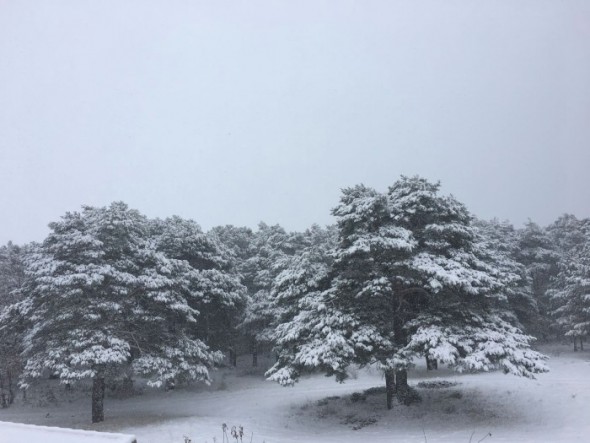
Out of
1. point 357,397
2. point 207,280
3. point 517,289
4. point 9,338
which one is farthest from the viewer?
→ point 517,289

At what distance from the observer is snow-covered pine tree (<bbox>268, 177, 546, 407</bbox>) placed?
49.6 feet

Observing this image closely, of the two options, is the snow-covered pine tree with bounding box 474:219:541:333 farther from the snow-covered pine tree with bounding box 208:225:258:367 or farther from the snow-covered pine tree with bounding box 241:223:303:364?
the snow-covered pine tree with bounding box 208:225:258:367

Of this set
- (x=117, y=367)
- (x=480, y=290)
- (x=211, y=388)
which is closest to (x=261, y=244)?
(x=211, y=388)

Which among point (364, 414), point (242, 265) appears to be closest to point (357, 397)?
point (364, 414)

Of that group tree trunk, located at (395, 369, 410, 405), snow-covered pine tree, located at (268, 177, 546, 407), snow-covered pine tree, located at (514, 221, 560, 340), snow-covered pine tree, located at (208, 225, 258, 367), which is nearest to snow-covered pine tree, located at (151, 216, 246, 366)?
snow-covered pine tree, located at (208, 225, 258, 367)

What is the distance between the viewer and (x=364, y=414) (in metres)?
18.2

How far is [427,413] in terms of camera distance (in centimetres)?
1706

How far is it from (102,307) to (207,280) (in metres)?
9.25

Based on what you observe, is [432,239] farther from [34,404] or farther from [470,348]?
[34,404]

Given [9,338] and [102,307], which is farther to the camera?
[9,338]

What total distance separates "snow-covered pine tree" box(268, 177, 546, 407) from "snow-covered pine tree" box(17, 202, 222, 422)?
5621mm

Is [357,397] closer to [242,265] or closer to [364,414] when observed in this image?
[364,414]

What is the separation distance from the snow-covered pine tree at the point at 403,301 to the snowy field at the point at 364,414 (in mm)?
1952

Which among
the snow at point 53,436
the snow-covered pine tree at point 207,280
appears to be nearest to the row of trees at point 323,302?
the snow-covered pine tree at point 207,280
